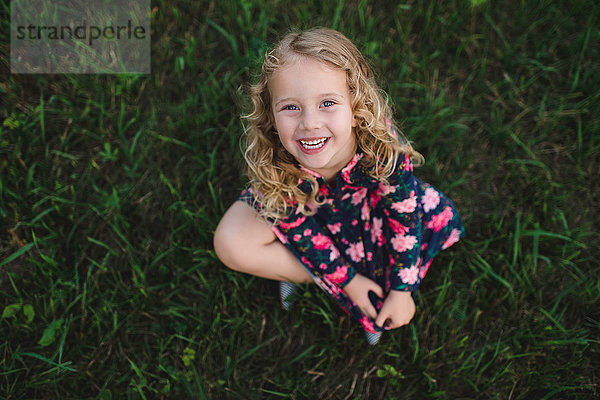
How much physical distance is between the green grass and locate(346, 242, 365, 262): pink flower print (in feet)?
A: 0.68

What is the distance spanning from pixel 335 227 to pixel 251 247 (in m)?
0.30

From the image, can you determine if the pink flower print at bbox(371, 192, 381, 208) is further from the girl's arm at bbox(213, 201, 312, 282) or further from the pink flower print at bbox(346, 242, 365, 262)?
the girl's arm at bbox(213, 201, 312, 282)

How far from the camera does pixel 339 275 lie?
149 cm

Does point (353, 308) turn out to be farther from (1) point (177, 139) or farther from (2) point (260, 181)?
(1) point (177, 139)

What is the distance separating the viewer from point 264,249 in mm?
1513

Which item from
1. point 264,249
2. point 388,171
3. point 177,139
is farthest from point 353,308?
point 177,139

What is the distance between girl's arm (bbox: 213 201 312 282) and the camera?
1485 mm

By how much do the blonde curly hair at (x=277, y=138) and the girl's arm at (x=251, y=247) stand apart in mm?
70

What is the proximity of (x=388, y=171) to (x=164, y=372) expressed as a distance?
106 centimetres

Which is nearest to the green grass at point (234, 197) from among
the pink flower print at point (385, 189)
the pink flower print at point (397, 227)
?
the pink flower print at point (397, 227)

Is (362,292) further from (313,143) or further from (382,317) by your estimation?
(313,143)

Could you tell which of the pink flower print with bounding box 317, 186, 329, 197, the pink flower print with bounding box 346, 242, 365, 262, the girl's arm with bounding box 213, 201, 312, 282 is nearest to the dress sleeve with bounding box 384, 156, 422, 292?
the pink flower print with bounding box 346, 242, 365, 262

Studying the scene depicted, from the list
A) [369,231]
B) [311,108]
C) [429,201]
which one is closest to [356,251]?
[369,231]

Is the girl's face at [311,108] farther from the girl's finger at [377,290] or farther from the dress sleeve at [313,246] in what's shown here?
the girl's finger at [377,290]
